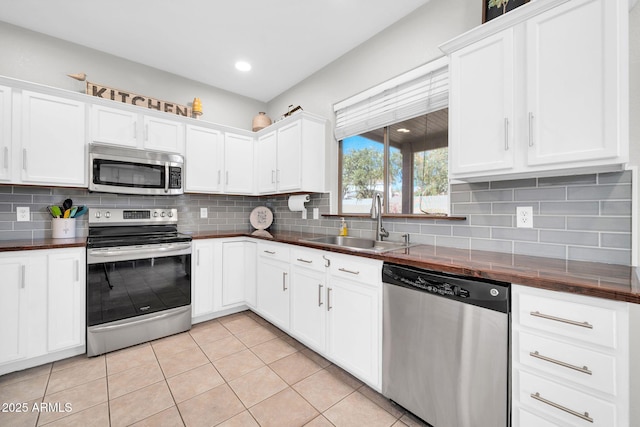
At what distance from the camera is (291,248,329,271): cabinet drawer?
2.10 metres

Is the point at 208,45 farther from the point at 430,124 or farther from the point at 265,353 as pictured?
the point at 265,353

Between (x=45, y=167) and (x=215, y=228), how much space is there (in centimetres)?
168

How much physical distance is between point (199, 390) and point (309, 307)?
94 cm

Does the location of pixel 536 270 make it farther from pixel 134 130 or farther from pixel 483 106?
pixel 134 130

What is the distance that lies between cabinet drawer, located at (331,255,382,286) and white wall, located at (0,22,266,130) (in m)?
2.66

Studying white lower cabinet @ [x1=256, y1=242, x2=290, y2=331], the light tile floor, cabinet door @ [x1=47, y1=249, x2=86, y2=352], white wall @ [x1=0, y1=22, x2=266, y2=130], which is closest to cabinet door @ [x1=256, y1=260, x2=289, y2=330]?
white lower cabinet @ [x1=256, y1=242, x2=290, y2=331]

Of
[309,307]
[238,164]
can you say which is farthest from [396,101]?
[238,164]

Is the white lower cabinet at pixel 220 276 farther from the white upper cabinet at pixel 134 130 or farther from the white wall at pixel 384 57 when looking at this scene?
the white wall at pixel 384 57

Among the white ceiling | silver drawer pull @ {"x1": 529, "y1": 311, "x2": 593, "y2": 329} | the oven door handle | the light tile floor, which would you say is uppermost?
the white ceiling

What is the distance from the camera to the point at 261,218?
371cm

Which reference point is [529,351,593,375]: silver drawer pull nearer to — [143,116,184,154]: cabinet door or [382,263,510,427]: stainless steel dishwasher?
[382,263,510,427]: stainless steel dishwasher

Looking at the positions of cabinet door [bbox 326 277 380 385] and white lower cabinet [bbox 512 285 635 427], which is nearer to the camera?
white lower cabinet [bbox 512 285 635 427]

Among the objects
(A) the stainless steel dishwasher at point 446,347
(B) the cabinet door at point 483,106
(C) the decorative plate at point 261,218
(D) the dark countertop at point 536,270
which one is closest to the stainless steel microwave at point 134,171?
(C) the decorative plate at point 261,218

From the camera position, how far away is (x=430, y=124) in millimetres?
2258
